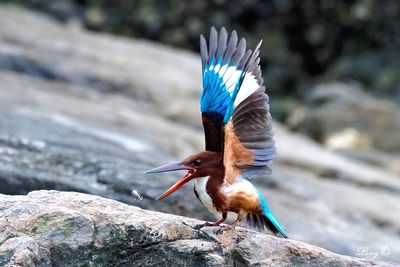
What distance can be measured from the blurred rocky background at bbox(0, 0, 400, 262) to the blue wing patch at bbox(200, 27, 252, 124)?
1.32m

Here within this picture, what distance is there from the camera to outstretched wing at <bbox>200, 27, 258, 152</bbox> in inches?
163

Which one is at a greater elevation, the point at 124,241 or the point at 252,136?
the point at 252,136

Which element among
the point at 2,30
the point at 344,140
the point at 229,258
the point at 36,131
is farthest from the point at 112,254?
the point at 344,140

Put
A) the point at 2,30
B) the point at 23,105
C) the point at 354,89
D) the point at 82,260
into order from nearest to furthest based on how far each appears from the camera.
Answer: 1. the point at 82,260
2. the point at 23,105
3. the point at 2,30
4. the point at 354,89

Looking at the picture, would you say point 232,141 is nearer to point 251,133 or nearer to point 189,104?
point 251,133

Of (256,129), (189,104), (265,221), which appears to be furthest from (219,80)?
(189,104)

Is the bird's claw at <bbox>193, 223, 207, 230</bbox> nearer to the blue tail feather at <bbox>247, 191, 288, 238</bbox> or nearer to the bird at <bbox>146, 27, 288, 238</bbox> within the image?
the bird at <bbox>146, 27, 288, 238</bbox>

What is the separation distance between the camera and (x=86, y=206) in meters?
3.81

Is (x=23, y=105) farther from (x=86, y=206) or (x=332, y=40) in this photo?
(x=332, y=40)

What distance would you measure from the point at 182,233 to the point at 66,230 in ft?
1.46

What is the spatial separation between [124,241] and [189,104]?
6.75 meters

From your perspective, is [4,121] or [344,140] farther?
[344,140]

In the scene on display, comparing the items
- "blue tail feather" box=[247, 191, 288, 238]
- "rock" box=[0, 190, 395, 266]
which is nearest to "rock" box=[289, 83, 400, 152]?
"blue tail feather" box=[247, 191, 288, 238]

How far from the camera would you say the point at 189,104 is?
408 inches
